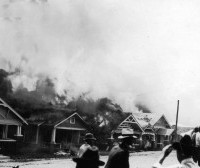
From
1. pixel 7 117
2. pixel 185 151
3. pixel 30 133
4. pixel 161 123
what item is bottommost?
pixel 30 133

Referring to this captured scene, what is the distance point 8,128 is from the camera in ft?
99.1

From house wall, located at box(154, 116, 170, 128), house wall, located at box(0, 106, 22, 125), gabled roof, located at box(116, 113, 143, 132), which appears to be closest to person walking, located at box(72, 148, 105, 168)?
house wall, located at box(0, 106, 22, 125)

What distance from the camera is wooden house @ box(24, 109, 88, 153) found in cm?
3462

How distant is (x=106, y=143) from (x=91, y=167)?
3303 cm

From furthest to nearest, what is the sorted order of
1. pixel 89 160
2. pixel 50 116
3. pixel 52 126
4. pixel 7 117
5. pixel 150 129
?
pixel 150 129 → pixel 50 116 → pixel 52 126 → pixel 7 117 → pixel 89 160

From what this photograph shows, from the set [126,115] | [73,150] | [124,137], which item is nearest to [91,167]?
[124,137]

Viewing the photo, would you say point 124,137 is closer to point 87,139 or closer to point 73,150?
point 87,139

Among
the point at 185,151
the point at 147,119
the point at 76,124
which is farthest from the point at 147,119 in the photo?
the point at 185,151

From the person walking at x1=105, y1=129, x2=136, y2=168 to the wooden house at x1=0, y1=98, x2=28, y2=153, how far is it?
2217 centimetres

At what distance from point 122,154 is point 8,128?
2621cm

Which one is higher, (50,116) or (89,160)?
(50,116)

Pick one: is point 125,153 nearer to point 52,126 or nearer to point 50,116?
point 52,126

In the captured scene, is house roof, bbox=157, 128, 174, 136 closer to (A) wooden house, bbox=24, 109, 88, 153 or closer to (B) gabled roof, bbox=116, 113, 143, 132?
(B) gabled roof, bbox=116, 113, 143, 132

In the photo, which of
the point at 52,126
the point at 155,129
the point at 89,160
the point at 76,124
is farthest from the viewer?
the point at 155,129
